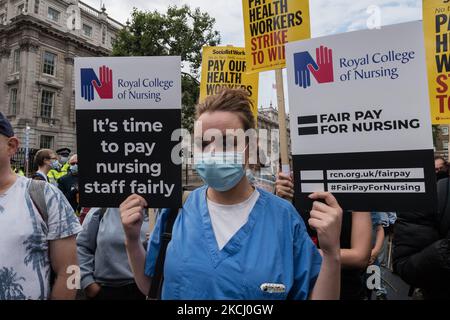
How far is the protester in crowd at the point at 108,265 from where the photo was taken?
269cm

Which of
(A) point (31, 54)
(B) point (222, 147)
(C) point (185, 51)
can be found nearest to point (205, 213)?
(B) point (222, 147)

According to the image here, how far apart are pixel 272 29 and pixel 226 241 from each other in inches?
97.7

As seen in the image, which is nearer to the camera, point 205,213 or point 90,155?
point 205,213

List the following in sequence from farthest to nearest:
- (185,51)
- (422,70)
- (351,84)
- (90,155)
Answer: (185,51) < (90,155) < (351,84) < (422,70)

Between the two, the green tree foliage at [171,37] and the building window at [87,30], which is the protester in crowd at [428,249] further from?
the building window at [87,30]

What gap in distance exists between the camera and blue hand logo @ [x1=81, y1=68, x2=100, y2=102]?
1847 mm

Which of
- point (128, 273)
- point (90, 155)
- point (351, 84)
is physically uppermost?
point (351, 84)

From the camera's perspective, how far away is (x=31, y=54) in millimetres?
28094

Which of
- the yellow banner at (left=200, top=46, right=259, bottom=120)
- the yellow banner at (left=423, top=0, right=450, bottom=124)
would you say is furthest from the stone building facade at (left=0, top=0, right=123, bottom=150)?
the yellow banner at (left=423, top=0, right=450, bottom=124)

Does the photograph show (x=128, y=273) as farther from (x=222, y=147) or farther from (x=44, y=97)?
(x=44, y=97)

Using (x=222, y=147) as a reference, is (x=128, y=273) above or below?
below

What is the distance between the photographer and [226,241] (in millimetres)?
1578

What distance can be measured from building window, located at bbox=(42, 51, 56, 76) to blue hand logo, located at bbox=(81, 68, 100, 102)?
104ft
